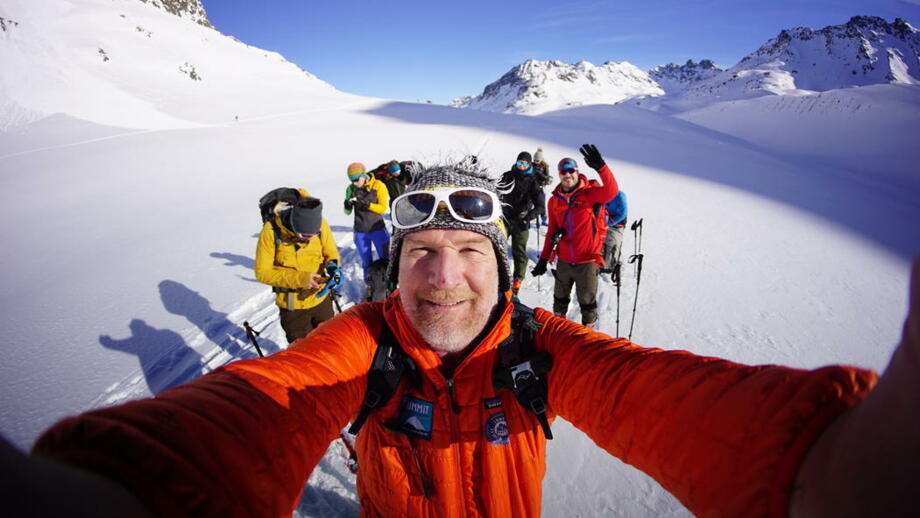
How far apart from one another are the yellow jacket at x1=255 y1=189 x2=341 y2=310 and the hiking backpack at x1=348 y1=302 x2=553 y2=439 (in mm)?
2006

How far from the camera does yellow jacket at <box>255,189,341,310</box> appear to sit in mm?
3242

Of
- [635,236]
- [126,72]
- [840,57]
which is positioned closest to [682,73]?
[840,57]

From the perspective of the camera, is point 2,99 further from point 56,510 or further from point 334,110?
point 56,510

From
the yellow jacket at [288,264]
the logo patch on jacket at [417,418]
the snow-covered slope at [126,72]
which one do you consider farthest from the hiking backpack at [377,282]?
the snow-covered slope at [126,72]

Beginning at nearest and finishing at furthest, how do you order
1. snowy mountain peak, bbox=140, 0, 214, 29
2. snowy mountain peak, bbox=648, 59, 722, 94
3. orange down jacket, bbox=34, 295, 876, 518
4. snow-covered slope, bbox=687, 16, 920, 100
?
orange down jacket, bbox=34, 295, 876, 518
snowy mountain peak, bbox=140, 0, 214, 29
snow-covered slope, bbox=687, 16, 920, 100
snowy mountain peak, bbox=648, 59, 722, 94

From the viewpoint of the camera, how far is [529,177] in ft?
18.9

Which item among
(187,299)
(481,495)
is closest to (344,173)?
(187,299)

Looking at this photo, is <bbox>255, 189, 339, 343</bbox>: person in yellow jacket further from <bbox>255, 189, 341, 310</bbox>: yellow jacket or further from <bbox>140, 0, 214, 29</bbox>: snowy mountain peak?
<bbox>140, 0, 214, 29</bbox>: snowy mountain peak

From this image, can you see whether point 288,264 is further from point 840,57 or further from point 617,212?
point 840,57

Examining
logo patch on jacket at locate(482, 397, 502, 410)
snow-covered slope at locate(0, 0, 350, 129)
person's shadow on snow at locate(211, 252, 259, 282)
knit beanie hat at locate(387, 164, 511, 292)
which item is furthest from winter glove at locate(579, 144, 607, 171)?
snow-covered slope at locate(0, 0, 350, 129)

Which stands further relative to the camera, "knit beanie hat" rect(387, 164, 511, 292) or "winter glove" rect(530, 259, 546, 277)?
"winter glove" rect(530, 259, 546, 277)

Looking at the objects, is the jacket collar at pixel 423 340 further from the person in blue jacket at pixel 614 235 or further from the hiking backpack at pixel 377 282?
the person in blue jacket at pixel 614 235

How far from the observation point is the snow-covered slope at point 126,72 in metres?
19.7

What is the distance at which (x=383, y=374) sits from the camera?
5.18ft
